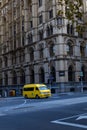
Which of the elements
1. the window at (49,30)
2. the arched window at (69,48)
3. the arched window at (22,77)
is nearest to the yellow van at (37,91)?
the arched window at (69,48)

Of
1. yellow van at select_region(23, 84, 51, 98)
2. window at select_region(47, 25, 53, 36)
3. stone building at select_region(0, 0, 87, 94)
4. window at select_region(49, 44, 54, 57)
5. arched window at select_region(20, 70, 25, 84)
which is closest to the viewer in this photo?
yellow van at select_region(23, 84, 51, 98)

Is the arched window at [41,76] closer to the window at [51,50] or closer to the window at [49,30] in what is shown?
the window at [51,50]

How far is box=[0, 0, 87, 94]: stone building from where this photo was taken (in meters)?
61.2

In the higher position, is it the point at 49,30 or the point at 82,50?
the point at 49,30

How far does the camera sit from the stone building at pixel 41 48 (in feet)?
201

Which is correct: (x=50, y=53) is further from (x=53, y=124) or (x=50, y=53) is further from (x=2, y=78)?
(x=53, y=124)

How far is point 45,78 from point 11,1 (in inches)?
1156

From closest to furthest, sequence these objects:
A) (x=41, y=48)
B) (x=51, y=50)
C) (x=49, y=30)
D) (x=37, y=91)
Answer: (x=37, y=91) < (x=51, y=50) < (x=49, y=30) < (x=41, y=48)

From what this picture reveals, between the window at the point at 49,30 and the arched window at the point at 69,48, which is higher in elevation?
the window at the point at 49,30

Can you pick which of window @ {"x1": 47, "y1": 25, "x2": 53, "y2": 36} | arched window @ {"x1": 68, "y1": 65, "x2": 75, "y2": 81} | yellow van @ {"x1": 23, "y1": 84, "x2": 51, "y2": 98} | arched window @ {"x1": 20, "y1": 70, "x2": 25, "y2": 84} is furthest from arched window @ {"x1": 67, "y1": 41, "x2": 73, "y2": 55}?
yellow van @ {"x1": 23, "y1": 84, "x2": 51, "y2": 98}

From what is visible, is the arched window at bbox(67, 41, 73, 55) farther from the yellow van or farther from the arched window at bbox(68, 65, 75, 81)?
the yellow van

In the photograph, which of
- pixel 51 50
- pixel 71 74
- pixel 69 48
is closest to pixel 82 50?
pixel 69 48

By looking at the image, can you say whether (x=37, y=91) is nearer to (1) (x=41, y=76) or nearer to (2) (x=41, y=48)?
(1) (x=41, y=76)

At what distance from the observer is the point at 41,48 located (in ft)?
219
